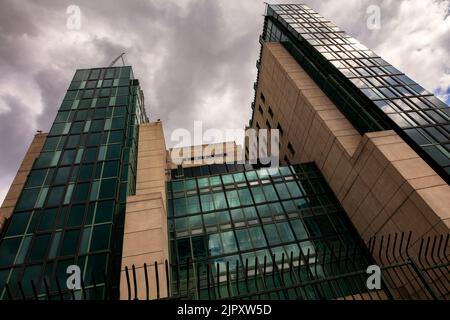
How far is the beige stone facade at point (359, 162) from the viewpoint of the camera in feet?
45.2

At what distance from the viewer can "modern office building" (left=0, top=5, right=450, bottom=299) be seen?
14625 millimetres

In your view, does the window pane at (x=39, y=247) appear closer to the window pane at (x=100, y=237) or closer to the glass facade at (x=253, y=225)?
the window pane at (x=100, y=237)

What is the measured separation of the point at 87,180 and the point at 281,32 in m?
31.1

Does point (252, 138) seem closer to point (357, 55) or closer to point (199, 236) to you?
point (357, 55)

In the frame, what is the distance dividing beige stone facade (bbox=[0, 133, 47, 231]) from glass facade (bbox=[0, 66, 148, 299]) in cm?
275

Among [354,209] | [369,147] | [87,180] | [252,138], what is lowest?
[354,209]

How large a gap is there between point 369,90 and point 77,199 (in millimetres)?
25253

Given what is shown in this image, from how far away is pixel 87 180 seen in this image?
2130 cm

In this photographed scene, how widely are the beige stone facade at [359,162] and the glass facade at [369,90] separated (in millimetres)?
1098

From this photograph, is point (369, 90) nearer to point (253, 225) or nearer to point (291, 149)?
point (291, 149)

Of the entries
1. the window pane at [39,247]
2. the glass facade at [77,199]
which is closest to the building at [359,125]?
the glass facade at [77,199]

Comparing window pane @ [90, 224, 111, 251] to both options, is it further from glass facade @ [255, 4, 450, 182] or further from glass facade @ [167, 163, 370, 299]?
glass facade @ [255, 4, 450, 182]

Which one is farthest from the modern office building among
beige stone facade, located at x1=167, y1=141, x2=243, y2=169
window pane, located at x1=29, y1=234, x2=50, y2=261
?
beige stone facade, located at x1=167, y1=141, x2=243, y2=169
